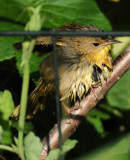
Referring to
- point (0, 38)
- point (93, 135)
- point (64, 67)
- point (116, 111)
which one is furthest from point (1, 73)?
point (116, 111)

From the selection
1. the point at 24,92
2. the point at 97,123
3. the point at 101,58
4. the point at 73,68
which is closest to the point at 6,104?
the point at 24,92

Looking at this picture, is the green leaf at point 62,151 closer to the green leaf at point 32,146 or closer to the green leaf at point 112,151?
the green leaf at point 32,146

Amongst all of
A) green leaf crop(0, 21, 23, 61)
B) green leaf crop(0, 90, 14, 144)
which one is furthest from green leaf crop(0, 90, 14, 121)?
green leaf crop(0, 21, 23, 61)

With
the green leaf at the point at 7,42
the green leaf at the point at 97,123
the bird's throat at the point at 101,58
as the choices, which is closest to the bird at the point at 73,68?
the bird's throat at the point at 101,58

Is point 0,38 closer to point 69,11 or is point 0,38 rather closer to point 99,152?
point 69,11

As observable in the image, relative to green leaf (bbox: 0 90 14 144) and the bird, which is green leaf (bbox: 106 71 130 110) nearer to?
the bird
